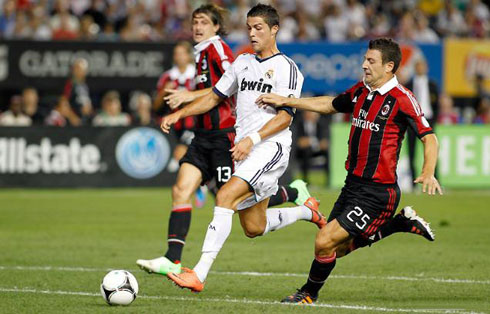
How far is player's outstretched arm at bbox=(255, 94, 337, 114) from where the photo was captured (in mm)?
8367

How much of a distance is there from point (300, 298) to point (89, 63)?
14150 millimetres

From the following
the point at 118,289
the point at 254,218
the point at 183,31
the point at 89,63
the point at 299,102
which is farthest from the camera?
the point at 183,31

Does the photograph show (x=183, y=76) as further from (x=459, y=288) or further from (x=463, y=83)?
(x=463, y=83)

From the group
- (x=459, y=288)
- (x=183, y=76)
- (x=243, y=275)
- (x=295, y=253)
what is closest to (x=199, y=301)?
(x=243, y=275)

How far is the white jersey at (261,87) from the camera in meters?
8.62

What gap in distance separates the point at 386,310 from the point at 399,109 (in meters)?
1.64

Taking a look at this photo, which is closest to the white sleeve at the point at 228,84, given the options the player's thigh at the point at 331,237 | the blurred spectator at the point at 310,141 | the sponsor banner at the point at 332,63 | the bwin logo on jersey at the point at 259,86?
the bwin logo on jersey at the point at 259,86

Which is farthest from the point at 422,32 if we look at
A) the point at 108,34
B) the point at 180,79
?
the point at 180,79

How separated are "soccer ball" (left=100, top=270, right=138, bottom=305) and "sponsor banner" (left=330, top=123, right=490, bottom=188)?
12.4 metres

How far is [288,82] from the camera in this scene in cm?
863

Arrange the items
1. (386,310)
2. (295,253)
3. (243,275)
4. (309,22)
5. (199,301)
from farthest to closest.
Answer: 1. (309,22)
2. (295,253)
3. (243,275)
4. (199,301)
5. (386,310)

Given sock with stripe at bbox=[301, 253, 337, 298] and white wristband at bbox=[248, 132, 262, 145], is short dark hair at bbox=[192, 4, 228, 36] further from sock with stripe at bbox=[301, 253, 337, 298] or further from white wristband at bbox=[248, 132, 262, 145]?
sock with stripe at bbox=[301, 253, 337, 298]

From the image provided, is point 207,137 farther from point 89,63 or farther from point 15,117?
point 89,63

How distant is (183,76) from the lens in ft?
44.1
